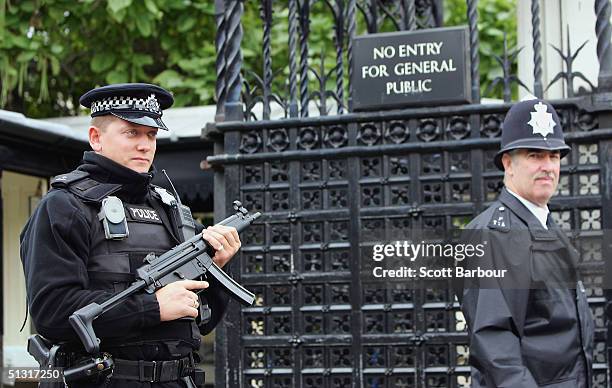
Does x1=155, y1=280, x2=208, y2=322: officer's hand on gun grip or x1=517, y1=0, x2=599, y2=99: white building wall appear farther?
x1=517, y1=0, x2=599, y2=99: white building wall

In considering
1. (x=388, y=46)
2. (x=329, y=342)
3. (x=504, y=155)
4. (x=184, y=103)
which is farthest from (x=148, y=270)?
(x=184, y=103)

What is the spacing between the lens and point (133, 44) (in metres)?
13.4

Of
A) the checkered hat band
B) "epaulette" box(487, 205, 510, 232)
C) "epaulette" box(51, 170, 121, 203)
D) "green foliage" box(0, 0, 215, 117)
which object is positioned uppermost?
"green foliage" box(0, 0, 215, 117)

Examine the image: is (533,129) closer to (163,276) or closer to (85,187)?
(163,276)

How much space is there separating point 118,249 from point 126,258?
0.05m

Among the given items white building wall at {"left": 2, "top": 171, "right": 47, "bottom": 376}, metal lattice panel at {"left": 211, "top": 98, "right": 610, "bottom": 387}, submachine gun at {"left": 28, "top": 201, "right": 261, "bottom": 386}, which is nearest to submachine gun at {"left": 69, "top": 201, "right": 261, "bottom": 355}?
submachine gun at {"left": 28, "top": 201, "right": 261, "bottom": 386}

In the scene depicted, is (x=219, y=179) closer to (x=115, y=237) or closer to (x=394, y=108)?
(x=394, y=108)

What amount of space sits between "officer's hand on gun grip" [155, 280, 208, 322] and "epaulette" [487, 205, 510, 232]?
1.34 meters

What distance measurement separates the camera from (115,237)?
4168mm

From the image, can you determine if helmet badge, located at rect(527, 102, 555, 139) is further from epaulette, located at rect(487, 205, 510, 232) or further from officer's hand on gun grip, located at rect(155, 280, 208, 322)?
officer's hand on gun grip, located at rect(155, 280, 208, 322)

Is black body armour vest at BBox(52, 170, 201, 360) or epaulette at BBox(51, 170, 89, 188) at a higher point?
epaulette at BBox(51, 170, 89, 188)

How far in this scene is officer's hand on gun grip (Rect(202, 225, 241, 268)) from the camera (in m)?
4.34

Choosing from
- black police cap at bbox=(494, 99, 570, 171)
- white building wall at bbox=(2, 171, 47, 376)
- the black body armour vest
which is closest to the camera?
the black body armour vest

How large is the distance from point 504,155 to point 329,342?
7.50ft
